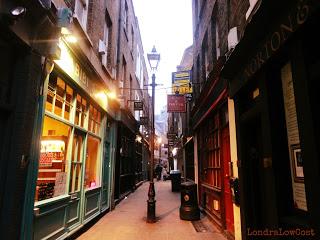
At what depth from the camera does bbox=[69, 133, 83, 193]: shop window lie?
668 cm

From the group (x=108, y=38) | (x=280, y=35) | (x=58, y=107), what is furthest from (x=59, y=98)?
(x=108, y=38)

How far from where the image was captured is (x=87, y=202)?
7.64 meters

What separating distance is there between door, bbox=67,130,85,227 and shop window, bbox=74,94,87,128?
29 cm

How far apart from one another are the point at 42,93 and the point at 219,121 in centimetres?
504

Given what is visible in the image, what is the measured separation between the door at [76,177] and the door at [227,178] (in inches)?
Result: 158

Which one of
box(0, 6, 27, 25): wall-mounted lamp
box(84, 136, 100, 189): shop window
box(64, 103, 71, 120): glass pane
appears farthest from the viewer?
box(84, 136, 100, 189): shop window

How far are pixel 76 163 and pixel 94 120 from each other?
203 cm

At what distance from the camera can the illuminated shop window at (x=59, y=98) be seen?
544 centimetres

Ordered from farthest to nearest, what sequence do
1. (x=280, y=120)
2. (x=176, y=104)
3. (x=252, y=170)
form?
(x=176, y=104), (x=252, y=170), (x=280, y=120)

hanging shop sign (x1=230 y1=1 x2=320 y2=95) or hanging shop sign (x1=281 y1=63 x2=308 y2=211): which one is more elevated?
hanging shop sign (x1=230 y1=1 x2=320 y2=95)

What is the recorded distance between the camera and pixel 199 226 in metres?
7.75

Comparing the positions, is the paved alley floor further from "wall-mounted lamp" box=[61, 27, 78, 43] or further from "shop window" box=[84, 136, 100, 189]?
"wall-mounted lamp" box=[61, 27, 78, 43]

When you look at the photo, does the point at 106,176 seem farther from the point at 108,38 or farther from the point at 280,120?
the point at 280,120

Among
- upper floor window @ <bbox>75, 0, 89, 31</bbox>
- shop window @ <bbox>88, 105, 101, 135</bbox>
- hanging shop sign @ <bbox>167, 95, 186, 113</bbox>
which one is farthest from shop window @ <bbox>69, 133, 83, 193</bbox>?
hanging shop sign @ <bbox>167, 95, 186, 113</bbox>
